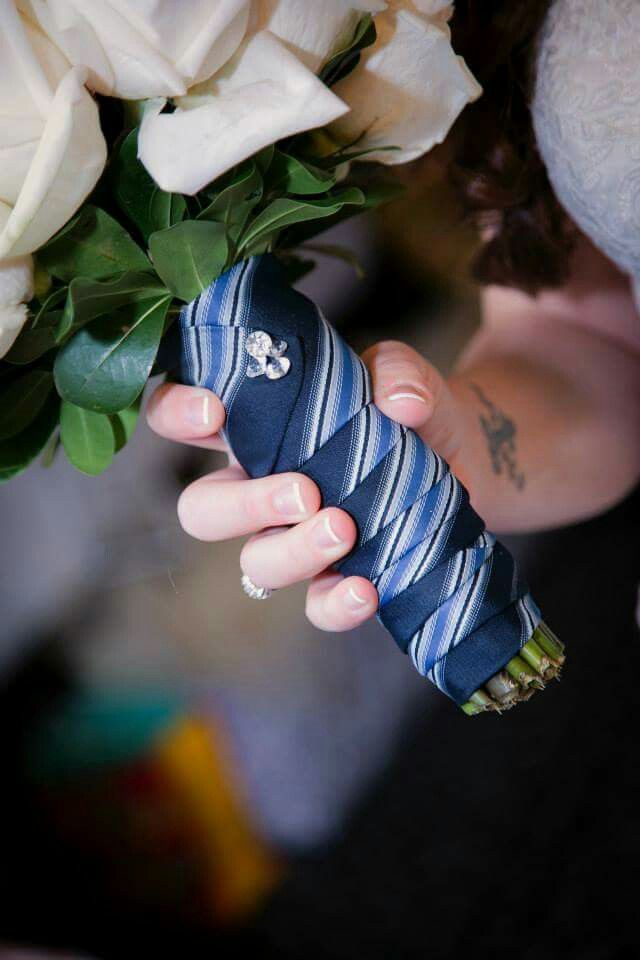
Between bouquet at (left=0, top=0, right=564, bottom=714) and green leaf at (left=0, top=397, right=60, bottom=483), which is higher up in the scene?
bouquet at (left=0, top=0, right=564, bottom=714)

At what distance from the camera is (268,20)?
354mm

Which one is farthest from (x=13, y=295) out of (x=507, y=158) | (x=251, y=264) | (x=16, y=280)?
(x=507, y=158)

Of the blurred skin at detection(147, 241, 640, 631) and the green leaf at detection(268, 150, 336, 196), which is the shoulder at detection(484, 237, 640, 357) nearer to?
the blurred skin at detection(147, 241, 640, 631)

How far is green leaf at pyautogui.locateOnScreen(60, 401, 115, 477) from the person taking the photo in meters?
0.45

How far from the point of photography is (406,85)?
415 millimetres

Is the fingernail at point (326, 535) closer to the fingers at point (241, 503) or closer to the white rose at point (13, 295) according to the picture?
the fingers at point (241, 503)

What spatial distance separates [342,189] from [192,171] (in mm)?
114

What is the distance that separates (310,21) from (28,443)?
0.24 meters

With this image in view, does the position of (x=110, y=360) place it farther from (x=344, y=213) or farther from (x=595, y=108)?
(x=595, y=108)

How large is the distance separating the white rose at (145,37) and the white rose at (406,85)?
83 mm

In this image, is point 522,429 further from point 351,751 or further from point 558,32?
point 351,751

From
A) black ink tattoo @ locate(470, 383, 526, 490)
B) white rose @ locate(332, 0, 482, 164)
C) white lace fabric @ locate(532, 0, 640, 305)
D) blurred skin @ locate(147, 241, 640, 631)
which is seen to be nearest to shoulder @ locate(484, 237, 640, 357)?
blurred skin @ locate(147, 241, 640, 631)

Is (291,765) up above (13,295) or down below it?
below

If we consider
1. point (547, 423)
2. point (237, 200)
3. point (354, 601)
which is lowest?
point (547, 423)
